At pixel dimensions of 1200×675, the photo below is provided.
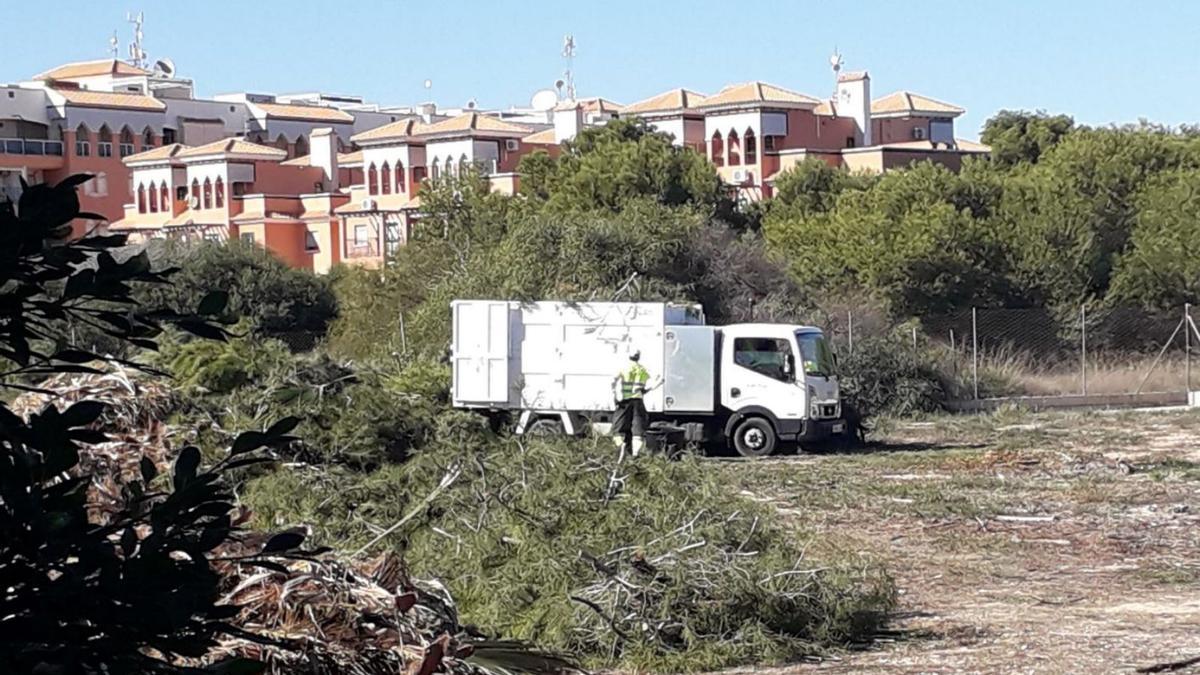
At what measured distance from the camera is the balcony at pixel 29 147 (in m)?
72.4

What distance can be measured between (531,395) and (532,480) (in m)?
14.9

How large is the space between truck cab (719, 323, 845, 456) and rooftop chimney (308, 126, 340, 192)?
5269 centimetres

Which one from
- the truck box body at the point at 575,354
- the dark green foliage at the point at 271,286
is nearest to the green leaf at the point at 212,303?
the truck box body at the point at 575,354

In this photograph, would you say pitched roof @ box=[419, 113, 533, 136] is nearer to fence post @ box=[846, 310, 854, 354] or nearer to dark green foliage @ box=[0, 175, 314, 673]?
fence post @ box=[846, 310, 854, 354]

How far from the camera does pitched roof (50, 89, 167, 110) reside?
76.8 metres

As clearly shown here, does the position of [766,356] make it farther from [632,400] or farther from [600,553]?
[600,553]

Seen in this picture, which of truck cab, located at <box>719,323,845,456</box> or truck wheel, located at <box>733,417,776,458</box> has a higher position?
truck cab, located at <box>719,323,845,456</box>

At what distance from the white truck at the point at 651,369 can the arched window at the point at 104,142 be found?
55.6 metres

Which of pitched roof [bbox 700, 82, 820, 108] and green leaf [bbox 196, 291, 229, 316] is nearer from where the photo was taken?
green leaf [bbox 196, 291, 229, 316]

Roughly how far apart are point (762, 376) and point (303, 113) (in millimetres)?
65378

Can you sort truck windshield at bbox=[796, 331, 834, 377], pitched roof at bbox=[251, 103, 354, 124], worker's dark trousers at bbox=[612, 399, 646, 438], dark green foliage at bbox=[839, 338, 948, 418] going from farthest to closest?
pitched roof at bbox=[251, 103, 354, 124] < dark green foliage at bbox=[839, 338, 948, 418] < truck windshield at bbox=[796, 331, 834, 377] < worker's dark trousers at bbox=[612, 399, 646, 438]

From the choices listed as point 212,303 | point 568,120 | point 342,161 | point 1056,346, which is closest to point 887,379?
point 1056,346

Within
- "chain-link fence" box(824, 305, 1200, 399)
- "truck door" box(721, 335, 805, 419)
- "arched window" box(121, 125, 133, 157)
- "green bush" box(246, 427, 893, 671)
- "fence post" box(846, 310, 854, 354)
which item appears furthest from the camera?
"arched window" box(121, 125, 133, 157)

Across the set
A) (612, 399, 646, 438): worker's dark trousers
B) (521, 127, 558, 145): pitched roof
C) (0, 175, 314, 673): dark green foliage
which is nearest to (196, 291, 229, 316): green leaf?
(0, 175, 314, 673): dark green foliage
